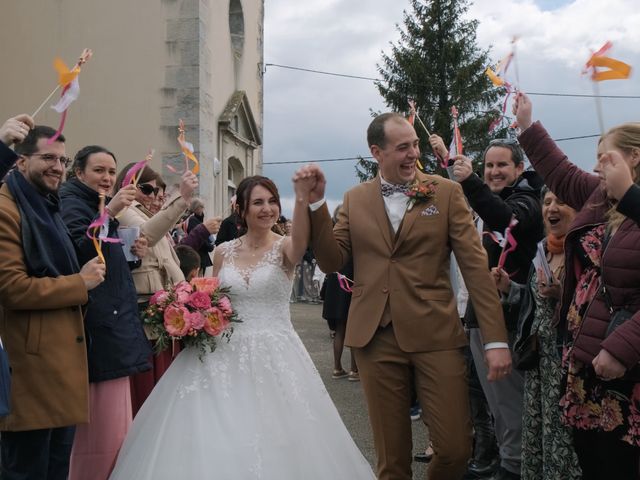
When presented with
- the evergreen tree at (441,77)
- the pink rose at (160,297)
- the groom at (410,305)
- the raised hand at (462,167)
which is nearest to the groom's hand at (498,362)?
the groom at (410,305)

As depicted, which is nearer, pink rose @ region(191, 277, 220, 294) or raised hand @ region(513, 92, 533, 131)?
raised hand @ region(513, 92, 533, 131)

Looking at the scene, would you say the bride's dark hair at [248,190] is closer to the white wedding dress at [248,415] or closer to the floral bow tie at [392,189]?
the white wedding dress at [248,415]

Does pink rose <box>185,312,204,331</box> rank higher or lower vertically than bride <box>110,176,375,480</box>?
higher

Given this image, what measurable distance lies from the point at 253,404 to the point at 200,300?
0.70 meters

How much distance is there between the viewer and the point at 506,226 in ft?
14.7

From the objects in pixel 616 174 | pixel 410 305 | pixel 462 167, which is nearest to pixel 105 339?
pixel 410 305

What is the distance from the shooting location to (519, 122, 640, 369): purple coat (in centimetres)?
296

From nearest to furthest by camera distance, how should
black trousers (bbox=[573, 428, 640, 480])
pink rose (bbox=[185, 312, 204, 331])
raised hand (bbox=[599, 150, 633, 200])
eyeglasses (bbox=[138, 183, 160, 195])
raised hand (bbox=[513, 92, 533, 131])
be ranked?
raised hand (bbox=[599, 150, 633, 200]), black trousers (bbox=[573, 428, 640, 480]), raised hand (bbox=[513, 92, 533, 131]), pink rose (bbox=[185, 312, 204, 331]), eyeglasses (bbox=[138, 183, 160, 195])

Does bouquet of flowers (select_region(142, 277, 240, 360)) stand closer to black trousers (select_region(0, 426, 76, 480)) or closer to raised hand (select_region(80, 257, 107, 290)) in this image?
raised hand (select_region(80, 257, 107, 290))

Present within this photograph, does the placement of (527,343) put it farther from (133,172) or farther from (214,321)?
(133,172)

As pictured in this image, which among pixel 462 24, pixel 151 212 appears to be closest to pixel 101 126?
pixel 151 212

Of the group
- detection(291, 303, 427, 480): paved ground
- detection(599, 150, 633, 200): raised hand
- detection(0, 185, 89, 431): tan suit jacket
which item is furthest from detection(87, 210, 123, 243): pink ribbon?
detection(291, 303, 427, 480): paved ground

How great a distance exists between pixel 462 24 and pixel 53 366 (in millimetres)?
26812

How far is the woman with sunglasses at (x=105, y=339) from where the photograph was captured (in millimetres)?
4059
